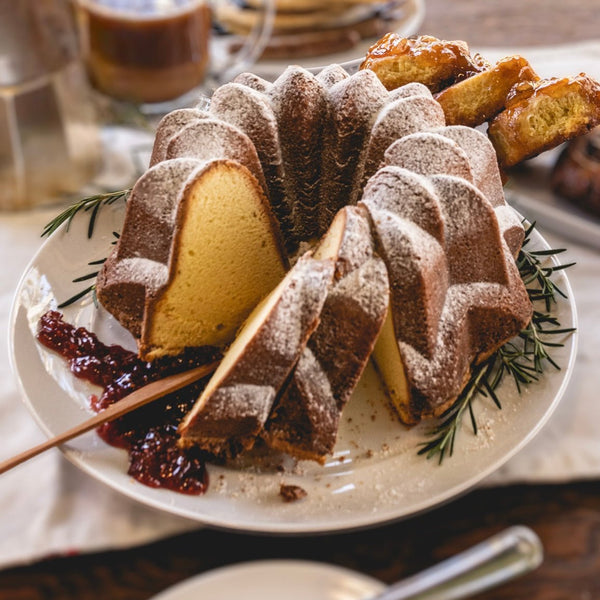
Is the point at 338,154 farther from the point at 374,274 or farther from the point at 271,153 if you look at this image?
the point at 374,274

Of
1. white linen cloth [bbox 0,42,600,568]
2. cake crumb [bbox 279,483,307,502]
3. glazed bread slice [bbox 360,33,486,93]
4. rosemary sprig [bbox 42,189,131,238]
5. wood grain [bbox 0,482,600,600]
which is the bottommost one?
wood grain [bbox 0,482,600,600]

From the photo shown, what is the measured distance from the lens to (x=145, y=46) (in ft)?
6.65

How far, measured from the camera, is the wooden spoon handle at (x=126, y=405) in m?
1.11

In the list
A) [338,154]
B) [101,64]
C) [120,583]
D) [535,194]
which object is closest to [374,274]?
[338,154]

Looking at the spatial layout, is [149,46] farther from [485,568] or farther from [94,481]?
[485,568]

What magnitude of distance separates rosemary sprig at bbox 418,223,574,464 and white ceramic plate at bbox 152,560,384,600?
28cm

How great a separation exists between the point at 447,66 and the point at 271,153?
1.27 ft

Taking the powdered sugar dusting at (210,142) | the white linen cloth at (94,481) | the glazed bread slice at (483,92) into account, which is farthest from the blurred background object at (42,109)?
the glazed bread slice at (483,92)

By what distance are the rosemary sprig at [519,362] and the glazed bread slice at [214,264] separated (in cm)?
42

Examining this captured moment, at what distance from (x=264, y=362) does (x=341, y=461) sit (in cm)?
23

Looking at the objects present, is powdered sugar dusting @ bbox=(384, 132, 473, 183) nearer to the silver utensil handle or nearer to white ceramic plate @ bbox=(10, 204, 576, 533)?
white ceramic plate @ bbox=(10, 204, 576, 533)

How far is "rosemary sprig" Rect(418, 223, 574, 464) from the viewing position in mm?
1164

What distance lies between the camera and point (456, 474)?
1094 millimetres

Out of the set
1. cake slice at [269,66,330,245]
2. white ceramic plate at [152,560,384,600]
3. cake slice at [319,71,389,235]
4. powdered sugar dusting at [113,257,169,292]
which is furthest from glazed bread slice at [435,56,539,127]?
Answer: white ceramic plate at [152,560,384,600]
